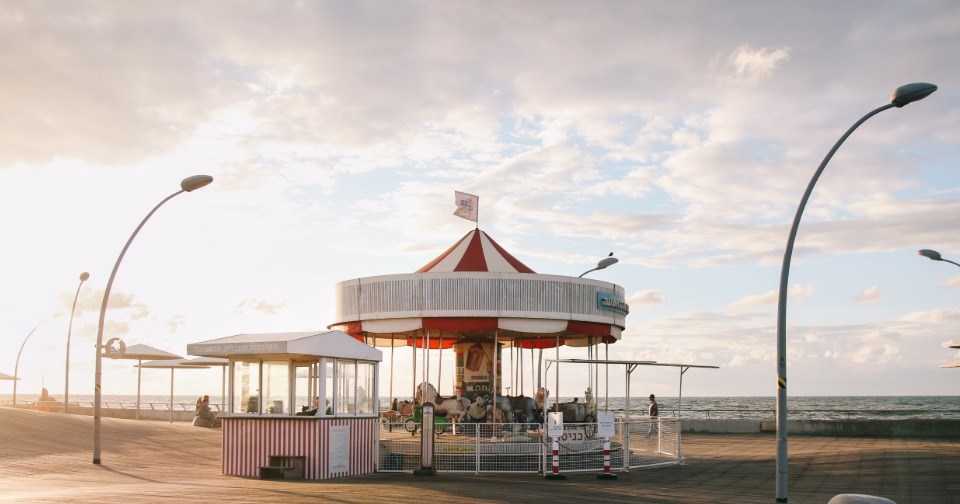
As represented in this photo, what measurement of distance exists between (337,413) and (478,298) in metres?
6.70

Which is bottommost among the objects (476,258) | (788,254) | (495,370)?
(495,370)

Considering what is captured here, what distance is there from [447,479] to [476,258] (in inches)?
418

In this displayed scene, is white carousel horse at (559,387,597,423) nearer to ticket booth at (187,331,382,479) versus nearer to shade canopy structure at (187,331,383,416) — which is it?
ticket booth at (187,331,382,479)

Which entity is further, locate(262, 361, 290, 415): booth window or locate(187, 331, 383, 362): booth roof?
locate(262, 361, 290, 415): booth window

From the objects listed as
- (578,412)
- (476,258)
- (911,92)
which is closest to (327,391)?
(476,258)

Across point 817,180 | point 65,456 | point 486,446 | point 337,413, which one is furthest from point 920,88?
point 65,456

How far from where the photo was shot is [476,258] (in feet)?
103

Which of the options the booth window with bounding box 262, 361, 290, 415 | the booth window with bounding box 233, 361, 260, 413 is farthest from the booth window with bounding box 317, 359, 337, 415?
the booth window with bounding box 233, 361, 260, 413

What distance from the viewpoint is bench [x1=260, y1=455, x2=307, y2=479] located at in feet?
72.0

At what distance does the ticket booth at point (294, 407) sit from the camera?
22.2 m

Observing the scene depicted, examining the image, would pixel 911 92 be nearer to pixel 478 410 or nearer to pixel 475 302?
pixel 475 302

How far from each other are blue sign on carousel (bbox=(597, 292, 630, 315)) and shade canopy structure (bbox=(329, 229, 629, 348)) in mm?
31

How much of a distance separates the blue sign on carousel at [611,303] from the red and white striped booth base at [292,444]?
32.5ft

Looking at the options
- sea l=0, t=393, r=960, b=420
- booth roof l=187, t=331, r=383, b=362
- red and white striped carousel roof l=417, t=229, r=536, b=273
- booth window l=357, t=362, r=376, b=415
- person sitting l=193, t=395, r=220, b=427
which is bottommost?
sea l=0, t=393, r=960, b=420
